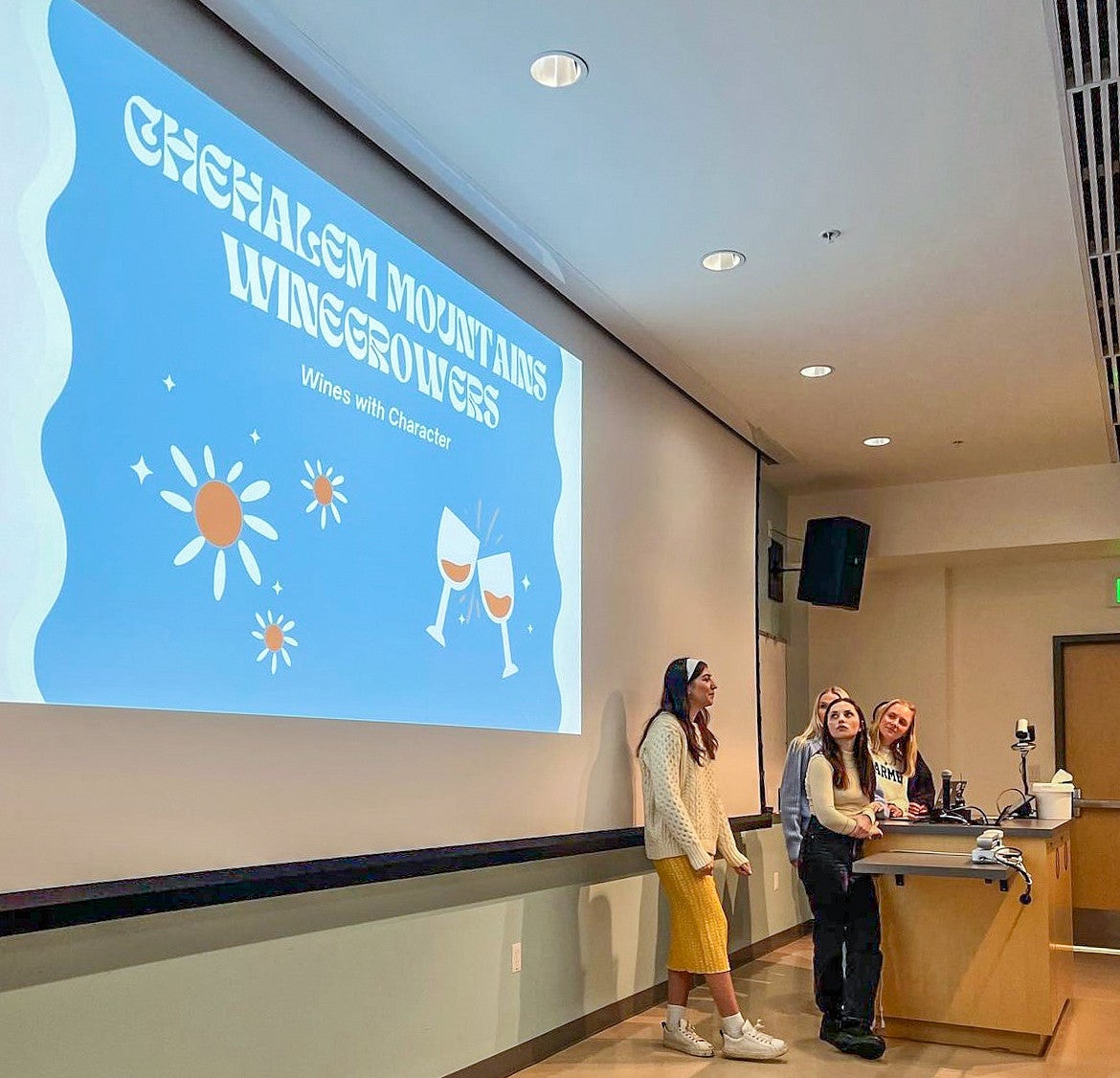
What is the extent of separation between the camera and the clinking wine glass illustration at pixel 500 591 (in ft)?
13.4

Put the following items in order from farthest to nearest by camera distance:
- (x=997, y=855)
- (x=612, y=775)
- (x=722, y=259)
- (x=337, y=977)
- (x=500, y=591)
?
A: (x=612, y=775) < (x=722, y=259) < (x=997, y=855) < (x=500, y=591) < (x=337, y=977)

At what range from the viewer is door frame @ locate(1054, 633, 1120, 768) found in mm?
7785

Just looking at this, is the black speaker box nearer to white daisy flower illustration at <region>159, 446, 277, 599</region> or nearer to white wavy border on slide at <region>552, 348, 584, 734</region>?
white wavy border on slide at <region>552, 348, 584, 734</region>

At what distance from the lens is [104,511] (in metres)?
2.62

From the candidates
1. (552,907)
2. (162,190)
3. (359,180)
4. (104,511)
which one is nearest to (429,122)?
(359,180)

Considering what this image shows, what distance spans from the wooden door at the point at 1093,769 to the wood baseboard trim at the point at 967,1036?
352cm

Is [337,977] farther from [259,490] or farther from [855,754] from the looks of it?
[855,754]

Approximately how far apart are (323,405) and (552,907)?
2.14 metres

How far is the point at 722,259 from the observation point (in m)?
4.49

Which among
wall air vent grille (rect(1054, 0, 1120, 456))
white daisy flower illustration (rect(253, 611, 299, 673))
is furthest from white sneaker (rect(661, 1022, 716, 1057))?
wall air vent grille (rect(1054, 0, 1120, 456))

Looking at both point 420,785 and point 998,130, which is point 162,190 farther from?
point 998,130

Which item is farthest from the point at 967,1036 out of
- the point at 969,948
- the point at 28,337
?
the point at 28,337

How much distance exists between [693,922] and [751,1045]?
1.56 feet

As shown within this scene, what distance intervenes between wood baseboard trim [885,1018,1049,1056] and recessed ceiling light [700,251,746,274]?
3.05 m
